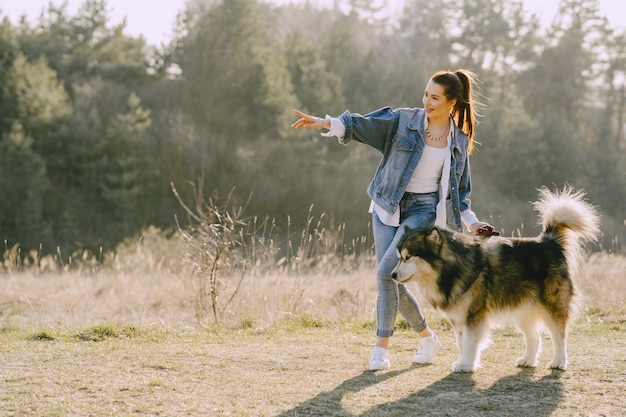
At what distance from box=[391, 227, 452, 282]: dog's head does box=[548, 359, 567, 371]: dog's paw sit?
3.52ft

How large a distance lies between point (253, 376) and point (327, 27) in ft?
122

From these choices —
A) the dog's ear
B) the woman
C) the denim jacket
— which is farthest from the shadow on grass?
the denim jacket

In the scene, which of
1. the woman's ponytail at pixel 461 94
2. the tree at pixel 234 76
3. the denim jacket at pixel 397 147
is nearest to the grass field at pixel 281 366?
the denim jacket at pixel 397 147

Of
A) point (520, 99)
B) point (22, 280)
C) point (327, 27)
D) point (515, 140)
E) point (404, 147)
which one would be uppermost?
point (327, 27)

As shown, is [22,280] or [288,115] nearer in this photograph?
[22,280]

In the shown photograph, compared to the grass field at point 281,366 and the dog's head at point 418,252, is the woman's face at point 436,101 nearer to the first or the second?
the dog's head at point 418,252

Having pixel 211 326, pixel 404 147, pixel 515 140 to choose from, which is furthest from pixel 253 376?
pixel 515 140

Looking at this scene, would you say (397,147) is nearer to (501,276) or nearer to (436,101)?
(436,101)

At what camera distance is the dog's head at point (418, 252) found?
14.3ft

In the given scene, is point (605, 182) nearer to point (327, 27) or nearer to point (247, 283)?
point (327, 27)

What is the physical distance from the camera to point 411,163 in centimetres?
454

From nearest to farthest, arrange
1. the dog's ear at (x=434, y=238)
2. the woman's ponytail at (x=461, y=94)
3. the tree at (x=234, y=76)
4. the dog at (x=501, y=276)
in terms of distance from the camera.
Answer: the dog's ear at (x=434, y=238), the dog at (x=501, y=276), the woman's ponytail at (x=461, y=94), the tree at (x=234, y=76)

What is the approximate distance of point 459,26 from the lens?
3881 centimetres

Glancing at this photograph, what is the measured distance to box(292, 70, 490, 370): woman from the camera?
4.54 meters
